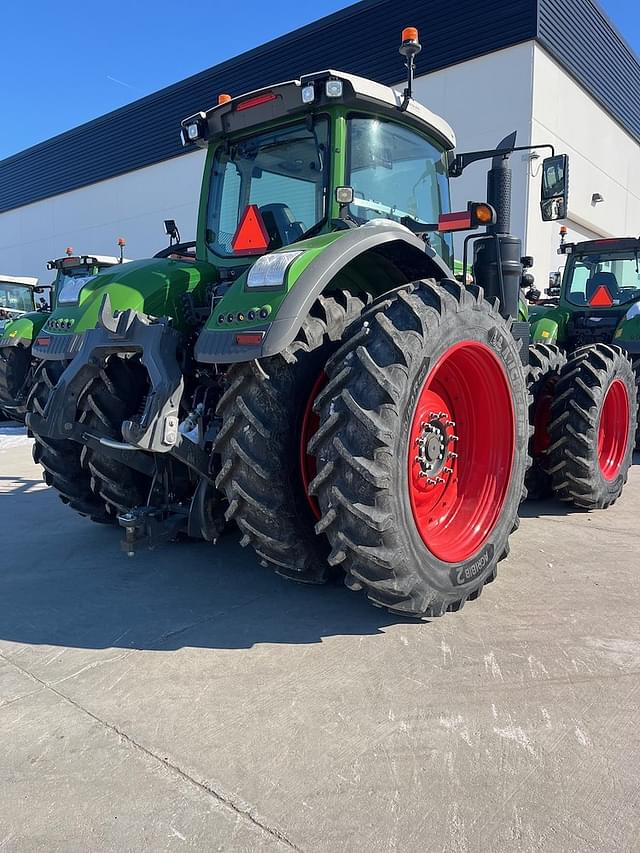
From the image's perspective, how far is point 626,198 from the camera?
16.2 m

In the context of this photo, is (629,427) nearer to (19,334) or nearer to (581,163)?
(19,334)

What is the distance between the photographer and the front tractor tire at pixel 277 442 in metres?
2.67

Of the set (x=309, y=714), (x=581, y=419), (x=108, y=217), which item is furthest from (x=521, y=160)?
(x=108, y=217)

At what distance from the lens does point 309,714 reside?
2264mm

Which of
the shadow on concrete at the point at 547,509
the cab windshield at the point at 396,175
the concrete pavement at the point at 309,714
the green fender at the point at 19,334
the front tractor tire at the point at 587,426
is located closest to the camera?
the concrete pavement at the point at 309,714

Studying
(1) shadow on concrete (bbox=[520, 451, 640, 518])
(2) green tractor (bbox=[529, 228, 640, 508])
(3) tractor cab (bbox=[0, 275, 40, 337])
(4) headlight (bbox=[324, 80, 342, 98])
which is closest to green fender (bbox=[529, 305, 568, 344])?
(2) green tractor (bbox=[529, 228, 640, 508])

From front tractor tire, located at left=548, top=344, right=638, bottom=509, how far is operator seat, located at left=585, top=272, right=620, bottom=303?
10.8 feet

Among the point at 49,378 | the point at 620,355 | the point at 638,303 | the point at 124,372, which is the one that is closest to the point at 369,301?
the point at 124,372

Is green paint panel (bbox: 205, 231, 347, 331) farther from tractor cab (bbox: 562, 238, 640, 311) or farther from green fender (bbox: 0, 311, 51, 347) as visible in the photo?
tractor cab (bbox: 562, 238, 640, 311)

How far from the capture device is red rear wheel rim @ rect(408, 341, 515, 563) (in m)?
3.12

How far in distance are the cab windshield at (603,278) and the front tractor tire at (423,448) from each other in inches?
212

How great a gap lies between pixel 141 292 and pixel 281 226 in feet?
2.75

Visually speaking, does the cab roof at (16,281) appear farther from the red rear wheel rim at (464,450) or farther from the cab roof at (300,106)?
the red rear wheel rim at (464,450)

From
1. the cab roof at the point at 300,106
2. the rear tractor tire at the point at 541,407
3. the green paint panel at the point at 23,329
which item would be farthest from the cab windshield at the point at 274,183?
the green paint panel at the point at 23,329
